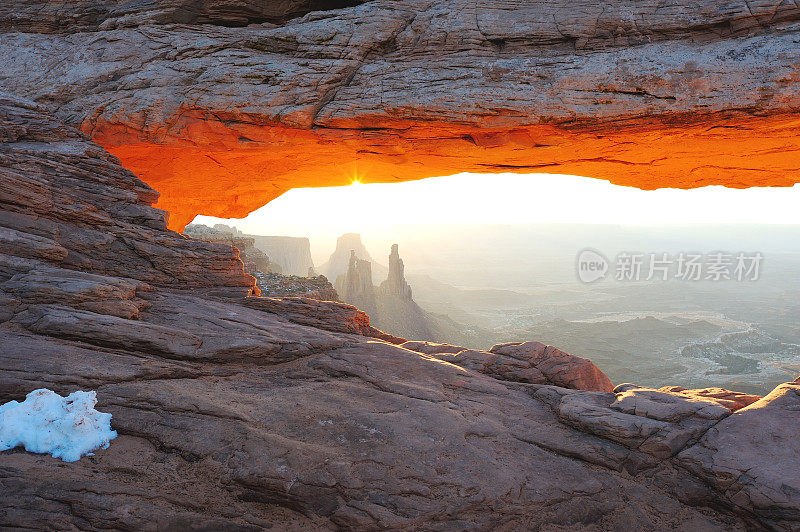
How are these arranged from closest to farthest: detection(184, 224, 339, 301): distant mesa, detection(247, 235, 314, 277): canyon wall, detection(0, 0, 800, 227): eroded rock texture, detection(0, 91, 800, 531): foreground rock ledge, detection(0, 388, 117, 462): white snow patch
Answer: detection(0, 388, 117, 462): white snow patch → detection(0, 91, 800, 531): foreground rock ledge → detection(0, 0, 800, 227): eroded rock texture → detection(184, 224, 339, 301): distant mesa → detection(247, 235, 314, 277): canyon wall

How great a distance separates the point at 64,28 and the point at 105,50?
3.24 metres

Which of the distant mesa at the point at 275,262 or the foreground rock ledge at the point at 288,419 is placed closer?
the foreground rock ledge at the point at 288,419

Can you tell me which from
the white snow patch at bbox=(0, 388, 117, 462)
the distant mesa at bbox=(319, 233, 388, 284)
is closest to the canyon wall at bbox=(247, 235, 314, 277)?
the distant mesa at bbox=(319, 233, 388, 284)

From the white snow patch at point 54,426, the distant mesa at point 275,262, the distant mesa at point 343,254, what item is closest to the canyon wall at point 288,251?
the distant mesa at point 275,262

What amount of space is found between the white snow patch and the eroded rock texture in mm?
11439

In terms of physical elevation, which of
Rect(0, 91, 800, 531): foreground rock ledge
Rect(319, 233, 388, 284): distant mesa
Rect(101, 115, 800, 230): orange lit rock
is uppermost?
Rect(101, 115, 800, 230): orange lit rock

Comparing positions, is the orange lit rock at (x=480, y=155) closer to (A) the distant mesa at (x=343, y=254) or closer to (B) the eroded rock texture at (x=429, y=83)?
(B) the eroded rock texture at (x=429, y=83)

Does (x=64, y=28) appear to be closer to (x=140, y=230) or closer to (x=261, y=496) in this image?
(x=140, y=230)

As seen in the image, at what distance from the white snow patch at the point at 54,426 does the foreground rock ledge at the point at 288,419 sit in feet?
0.85

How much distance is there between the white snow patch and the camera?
25.7ft

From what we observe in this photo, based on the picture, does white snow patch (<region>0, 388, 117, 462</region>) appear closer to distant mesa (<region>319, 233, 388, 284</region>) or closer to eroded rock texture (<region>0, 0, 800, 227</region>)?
eroded rock texture (<region>0, 0, 800, 227</region>)

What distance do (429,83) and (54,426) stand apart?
46.4 feet

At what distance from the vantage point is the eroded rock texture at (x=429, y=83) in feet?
46.4

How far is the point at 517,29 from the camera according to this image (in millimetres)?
15641
